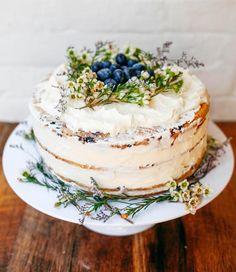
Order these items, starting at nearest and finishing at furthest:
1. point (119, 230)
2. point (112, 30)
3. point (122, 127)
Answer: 1. point (122, 127)
2. point (119, 230)
3. point (112, 30)

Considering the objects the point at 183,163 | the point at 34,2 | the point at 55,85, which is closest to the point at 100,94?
the point at 55,85

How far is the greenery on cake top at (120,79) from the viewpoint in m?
1.03

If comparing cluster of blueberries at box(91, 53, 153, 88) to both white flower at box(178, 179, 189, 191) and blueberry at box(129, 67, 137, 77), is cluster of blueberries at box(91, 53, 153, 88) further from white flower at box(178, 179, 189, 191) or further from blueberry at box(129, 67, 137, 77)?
white flower at box(178, 179, 189, 191)

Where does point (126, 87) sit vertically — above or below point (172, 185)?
above

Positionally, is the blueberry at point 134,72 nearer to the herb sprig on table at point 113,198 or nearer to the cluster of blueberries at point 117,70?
the cluster of blueberries at point 117,70

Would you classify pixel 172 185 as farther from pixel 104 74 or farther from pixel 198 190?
pixel 104 74

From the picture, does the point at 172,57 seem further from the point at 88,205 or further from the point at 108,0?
the point at 88,205

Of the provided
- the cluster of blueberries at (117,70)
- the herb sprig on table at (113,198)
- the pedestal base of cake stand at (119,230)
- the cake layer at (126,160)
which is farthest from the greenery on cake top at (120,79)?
the pedestal base of cake stand at (119,230)

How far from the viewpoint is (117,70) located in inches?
43.3

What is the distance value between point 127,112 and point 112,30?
541 mm

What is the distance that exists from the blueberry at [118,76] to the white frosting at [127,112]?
8 cm

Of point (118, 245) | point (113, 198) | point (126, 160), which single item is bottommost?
point (118, 245)

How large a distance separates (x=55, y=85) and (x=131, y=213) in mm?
410

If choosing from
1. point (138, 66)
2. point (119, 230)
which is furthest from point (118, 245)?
point (138, 66)
